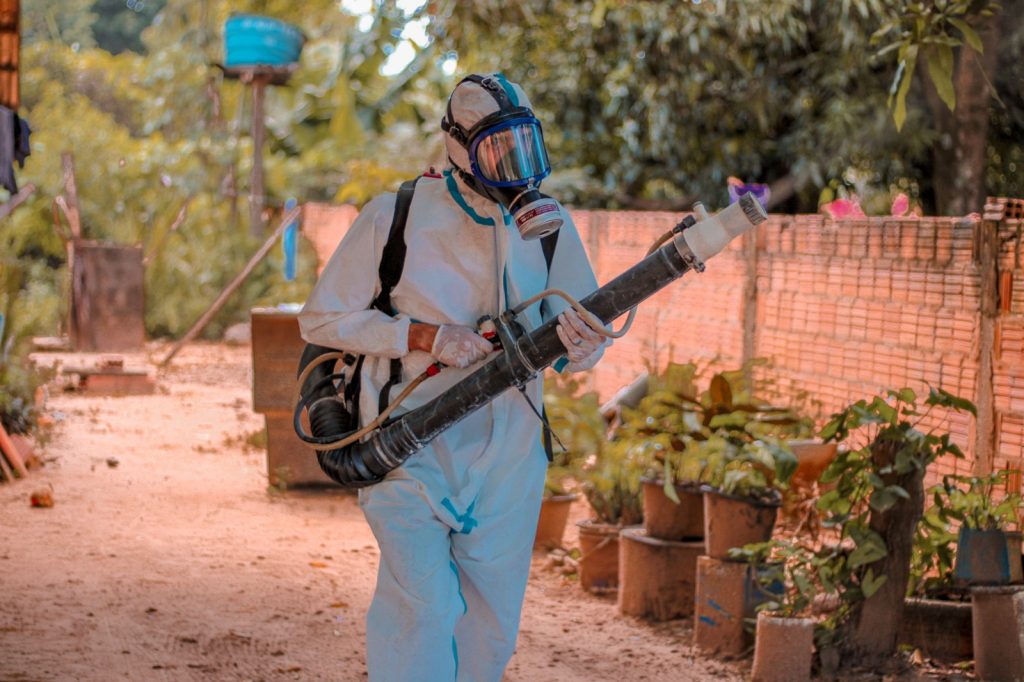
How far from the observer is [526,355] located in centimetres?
348

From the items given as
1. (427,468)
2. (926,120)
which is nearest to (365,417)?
(427,468)

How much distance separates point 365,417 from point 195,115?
26491mm

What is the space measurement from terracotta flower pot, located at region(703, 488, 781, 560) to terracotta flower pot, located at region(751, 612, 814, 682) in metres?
0.45

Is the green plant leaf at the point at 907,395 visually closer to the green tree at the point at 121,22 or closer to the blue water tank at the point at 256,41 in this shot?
the blue water tank at the point at 256,41

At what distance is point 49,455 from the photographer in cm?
993

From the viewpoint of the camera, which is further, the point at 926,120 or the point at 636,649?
the point at 926,120

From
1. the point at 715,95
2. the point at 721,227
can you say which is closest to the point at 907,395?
the point at 721,227

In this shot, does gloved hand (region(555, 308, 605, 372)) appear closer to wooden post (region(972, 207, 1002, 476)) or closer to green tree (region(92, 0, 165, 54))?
wooden post (region(972, 207, 1002, 476))

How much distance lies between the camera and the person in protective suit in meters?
3.56

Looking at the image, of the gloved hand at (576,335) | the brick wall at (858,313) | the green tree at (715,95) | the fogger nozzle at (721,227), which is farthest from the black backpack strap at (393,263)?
the green tree at (715,95)

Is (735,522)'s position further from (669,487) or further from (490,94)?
(490,94)

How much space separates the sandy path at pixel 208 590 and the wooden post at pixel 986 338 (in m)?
1.62

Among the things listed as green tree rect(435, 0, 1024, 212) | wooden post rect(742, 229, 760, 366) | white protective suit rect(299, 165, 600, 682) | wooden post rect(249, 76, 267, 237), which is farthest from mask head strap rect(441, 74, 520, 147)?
wooden post rect(249, 76, 267, 237)

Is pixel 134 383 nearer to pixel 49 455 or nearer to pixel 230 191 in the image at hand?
pixel 49 455
